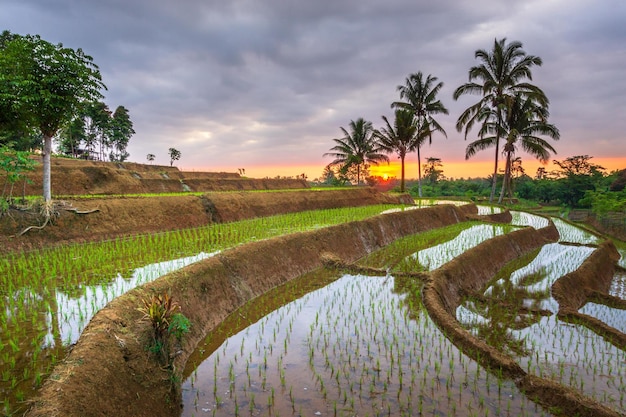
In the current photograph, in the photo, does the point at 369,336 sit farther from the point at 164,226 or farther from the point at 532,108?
the point at 532,108

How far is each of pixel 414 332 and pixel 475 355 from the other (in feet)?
3.19

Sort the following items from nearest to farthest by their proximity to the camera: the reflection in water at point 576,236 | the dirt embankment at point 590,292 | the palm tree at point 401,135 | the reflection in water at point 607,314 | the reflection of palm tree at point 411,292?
the dirt embankment at point 590,292 → the reflection of palm tree at point 411,292 → the reflection in water at point 607,314 → the reflection in water at point 576,236 → the palm tree at point 401,135

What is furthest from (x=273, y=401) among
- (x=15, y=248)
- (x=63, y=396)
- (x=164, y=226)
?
(x=164, y=226)

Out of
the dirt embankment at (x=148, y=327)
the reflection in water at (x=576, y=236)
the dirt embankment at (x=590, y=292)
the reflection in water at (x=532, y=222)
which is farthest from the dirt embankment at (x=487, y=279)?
the dirt embankment at (x=148, y=327)

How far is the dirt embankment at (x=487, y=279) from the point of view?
378 cm

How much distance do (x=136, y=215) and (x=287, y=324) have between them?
7.64m

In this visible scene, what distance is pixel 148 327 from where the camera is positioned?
4.00 metres

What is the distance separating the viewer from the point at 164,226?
11625 millimetres

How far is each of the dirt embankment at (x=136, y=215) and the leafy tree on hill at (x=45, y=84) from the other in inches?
35.1

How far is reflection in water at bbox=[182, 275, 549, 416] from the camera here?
12.1 feet

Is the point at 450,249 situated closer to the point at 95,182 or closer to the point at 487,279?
the point at 487,279

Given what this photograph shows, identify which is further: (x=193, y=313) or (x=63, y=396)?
(x=193, y=313)

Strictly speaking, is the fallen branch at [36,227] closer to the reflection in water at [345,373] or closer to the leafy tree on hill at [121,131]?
the reflection in water at [345,373]

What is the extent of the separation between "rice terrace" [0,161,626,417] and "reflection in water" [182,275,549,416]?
0.02 meters
